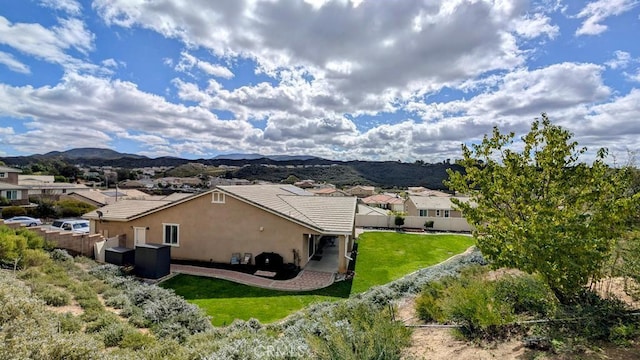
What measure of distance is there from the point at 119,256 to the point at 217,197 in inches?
241

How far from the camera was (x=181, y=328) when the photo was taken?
995 centimetres

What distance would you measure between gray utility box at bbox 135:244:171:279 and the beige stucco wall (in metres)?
3.53

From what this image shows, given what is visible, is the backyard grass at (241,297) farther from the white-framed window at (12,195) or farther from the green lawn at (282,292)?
the white-framed window at (12,195)

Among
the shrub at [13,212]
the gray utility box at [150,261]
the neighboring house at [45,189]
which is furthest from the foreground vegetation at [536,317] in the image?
the neighboring house at [45,189]

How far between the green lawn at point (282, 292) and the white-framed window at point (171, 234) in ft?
13.4

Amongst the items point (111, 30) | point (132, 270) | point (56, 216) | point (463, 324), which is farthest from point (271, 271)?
point (56, 216)

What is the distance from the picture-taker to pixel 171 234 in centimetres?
2205

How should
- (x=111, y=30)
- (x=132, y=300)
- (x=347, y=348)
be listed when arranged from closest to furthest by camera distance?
(x=347, y=348)
(x=132, y=300)
(x=111, y=30)

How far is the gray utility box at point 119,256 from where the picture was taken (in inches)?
742

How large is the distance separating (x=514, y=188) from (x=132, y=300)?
41.1 ft

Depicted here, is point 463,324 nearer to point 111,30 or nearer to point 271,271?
point 271,271

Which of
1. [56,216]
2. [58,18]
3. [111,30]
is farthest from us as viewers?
[56,216]

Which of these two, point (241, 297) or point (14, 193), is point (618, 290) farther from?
point (14, 193)

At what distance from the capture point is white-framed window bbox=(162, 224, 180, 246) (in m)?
21.8
